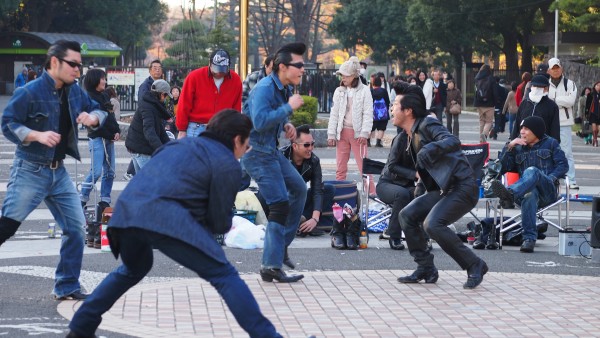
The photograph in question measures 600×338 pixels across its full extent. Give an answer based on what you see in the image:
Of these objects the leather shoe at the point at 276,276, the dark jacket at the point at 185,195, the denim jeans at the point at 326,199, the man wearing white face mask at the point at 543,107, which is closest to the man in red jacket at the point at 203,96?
the denim jeans at the point at 326,199

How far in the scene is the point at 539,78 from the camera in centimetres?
1447

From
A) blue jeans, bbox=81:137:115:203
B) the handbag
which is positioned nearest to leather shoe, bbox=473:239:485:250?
blue jeans, bbox=81:137:115:203

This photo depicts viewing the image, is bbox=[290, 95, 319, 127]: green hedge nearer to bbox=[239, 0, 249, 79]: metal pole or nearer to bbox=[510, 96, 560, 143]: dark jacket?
bbox=[239, 0, 249, 79]: metal pole

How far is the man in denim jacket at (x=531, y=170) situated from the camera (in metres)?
11.0

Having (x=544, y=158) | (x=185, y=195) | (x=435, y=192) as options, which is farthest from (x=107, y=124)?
(x=544, y=158)

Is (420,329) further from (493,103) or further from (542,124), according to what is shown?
(493,103)

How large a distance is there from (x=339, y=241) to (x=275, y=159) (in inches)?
99.9

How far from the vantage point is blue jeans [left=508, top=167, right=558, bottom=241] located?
36.1 feet

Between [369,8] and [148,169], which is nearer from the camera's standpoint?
[148,169]

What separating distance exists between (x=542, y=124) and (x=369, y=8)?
5761cm

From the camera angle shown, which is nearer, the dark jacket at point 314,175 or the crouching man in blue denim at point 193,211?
the crouching man in blue denim at point 193,211

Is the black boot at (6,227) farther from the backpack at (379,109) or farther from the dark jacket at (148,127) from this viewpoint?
the backpack at (379,109)

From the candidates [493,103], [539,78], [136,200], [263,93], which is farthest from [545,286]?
[493,103]

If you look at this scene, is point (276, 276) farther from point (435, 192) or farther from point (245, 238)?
point (245, 238)
